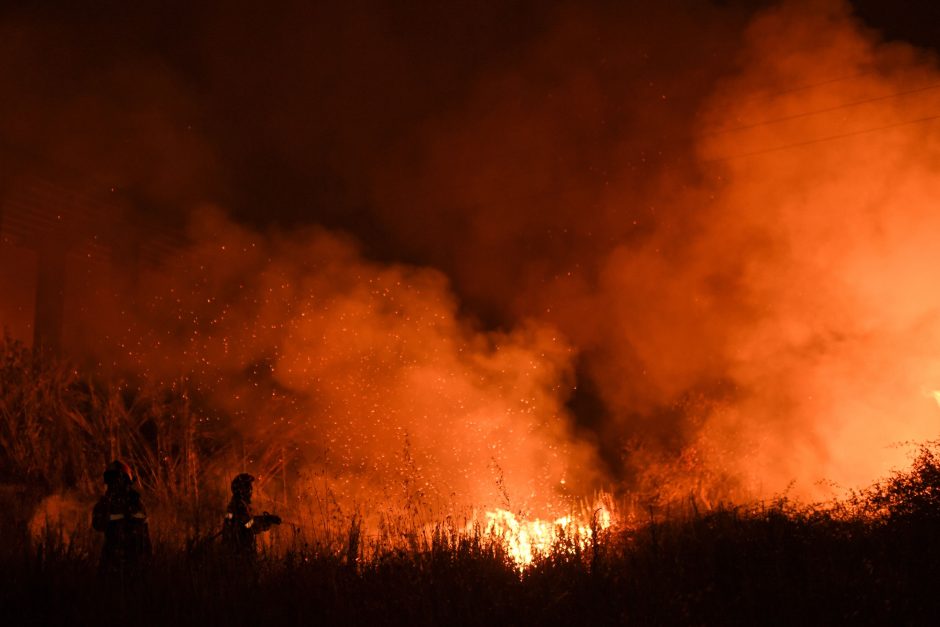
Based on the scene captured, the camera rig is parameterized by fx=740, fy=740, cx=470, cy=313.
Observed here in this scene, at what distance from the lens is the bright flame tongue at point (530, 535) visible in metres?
5.02

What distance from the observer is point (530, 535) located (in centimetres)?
557

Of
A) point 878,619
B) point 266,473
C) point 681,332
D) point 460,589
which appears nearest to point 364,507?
point 266,473

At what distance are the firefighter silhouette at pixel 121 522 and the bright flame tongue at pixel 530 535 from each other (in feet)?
7.69

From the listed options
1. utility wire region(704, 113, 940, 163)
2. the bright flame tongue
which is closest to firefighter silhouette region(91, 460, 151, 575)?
the bright flame tongue

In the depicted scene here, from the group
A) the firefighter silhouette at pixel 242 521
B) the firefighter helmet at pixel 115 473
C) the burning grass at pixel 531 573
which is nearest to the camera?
the burning grass at pixel 531 573

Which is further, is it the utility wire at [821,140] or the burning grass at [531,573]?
the utility wire at [821,140]

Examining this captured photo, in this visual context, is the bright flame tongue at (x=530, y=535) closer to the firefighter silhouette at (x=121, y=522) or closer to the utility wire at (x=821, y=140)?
the firefighter silhouette at (x=121, y=522)

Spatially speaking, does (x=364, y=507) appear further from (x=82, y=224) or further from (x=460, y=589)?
(x=82, y=224)

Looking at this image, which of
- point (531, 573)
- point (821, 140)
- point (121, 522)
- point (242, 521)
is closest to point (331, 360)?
point (242, 521)

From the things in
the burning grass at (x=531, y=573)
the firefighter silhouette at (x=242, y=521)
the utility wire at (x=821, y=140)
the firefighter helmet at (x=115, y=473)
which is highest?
the utility wire at (x=821, y=140)

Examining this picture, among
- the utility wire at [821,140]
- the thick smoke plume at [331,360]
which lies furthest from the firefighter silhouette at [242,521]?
the utility wire at [821,140]

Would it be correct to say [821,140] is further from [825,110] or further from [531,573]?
[531,573]

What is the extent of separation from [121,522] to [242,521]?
0.84m

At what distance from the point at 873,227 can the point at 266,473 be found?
24.1 ft
